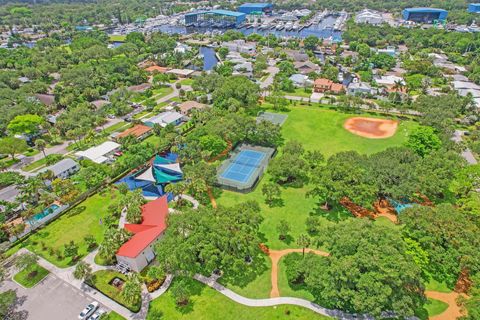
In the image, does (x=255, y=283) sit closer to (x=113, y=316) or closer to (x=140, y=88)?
(x=113, y=316)

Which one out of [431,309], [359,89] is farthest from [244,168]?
[359,89]

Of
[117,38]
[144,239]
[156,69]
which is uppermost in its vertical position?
[117,38]

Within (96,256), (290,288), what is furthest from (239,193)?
(96,256)

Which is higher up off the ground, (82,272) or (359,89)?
(359,89)

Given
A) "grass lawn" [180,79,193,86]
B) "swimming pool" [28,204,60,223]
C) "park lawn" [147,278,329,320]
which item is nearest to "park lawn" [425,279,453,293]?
"park lawn" [147,278,329,320]

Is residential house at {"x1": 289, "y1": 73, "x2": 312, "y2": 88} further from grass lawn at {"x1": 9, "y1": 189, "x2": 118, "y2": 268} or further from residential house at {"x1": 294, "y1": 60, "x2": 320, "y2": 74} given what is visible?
grass lawn at {"x1": 9, "y1": 189, "x2": 118, "y2": 268}

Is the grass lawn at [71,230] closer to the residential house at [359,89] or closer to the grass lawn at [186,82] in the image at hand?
the grass lawn at [186,82]

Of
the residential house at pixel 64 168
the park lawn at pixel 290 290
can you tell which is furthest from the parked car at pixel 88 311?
the residential house at pixel 64 168

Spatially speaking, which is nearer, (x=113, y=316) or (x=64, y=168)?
(x=113, y=316)
